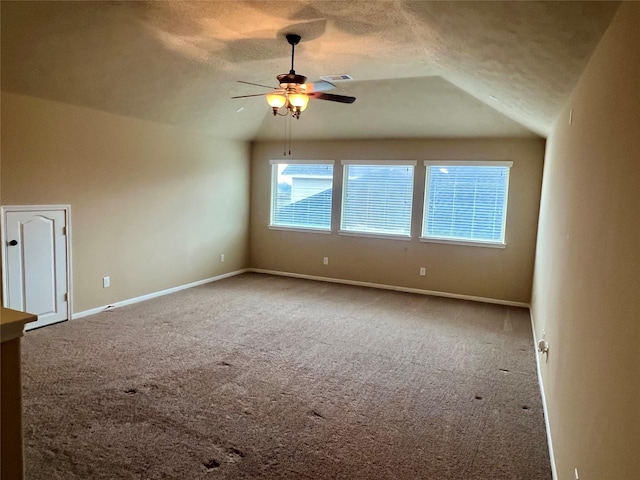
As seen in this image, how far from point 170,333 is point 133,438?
199cm

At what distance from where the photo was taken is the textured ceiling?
2617mm

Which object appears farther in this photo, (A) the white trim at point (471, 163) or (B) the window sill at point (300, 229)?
(B) the window sill at point (300, 229)

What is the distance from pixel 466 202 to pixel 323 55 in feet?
11.0

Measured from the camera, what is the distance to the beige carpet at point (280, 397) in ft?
8.21

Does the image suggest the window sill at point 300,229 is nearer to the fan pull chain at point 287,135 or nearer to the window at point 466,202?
the fan pull chain at point 287,135

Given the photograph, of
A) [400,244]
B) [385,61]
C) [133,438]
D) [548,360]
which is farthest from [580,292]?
[400,244]

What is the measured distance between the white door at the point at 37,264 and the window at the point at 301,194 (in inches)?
150

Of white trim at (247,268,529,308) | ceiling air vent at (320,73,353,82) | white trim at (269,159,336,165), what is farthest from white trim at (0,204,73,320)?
white trim at (269,159,336,165)

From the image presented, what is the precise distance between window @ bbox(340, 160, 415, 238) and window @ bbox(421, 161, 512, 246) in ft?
1.15

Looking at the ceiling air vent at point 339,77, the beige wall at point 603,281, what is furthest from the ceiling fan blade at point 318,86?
the beige wall at point 603,281

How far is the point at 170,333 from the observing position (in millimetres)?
4602

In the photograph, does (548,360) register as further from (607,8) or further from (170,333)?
(170,333)

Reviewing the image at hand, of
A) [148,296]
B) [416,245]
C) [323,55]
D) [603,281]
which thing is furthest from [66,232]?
[603,281]

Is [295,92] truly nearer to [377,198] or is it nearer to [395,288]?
[377,198]
